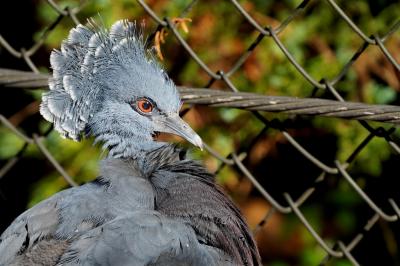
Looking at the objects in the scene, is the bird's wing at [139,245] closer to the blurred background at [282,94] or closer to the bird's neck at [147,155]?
the bird's neck at [147,155]

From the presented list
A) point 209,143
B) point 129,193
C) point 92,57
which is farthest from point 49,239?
point 209,143

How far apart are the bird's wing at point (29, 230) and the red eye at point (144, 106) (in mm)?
370

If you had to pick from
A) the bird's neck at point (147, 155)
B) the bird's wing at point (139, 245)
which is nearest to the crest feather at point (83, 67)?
the bird's neck at point (147, 155)

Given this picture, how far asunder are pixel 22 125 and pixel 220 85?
880 millimetres

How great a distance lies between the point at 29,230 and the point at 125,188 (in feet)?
0.85

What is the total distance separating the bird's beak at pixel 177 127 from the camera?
7.48ft

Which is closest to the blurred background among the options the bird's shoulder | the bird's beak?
the bird's beak

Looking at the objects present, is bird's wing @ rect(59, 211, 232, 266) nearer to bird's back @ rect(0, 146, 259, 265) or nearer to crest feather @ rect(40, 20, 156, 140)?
bird's back @ rect(0, 146, 259, 265)

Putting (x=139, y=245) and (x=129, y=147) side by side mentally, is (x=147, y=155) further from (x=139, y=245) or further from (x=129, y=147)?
(x=139, y=245)

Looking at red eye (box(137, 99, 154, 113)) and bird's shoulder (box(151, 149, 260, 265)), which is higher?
red eye (box(137, 99, 154, 113))

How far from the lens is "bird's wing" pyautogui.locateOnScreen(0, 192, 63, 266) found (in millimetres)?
2004

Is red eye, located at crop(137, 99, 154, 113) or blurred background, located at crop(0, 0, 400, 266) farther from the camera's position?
blurred background, located at crop(0, 0, 400, 266)

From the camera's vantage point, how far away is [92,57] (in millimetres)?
2268

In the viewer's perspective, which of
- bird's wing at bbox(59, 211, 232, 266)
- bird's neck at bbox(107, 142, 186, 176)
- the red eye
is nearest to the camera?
bird's wing at bbox(59, 211, 232, 266)
